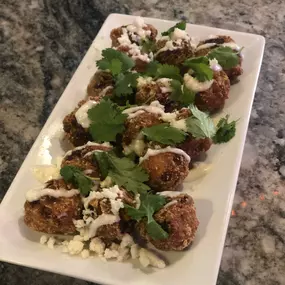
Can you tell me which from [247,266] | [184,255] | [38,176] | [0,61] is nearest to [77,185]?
[38,176]

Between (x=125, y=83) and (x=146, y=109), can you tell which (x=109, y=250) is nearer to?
(x=146, y=109)

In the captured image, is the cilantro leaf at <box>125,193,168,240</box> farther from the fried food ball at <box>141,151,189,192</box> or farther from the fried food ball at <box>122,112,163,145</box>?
the fried food ball at <box>122,112,163,145</box>

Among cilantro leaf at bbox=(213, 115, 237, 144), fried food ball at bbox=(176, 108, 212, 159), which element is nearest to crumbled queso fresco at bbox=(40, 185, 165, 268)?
fried food ball at bbox=(176, 108, 212, 159)

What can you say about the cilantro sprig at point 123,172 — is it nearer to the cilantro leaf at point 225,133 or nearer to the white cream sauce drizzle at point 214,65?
the cilantro leaf at point 225,133

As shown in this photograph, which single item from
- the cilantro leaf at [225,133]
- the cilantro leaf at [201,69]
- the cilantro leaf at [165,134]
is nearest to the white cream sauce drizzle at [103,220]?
the cilantro leaf at [165,134]

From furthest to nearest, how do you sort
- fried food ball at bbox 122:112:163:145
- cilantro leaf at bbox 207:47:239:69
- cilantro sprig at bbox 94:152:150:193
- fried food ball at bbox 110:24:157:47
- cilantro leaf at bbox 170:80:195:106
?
fried food ball at bbox 110:24:157:47 → cilantro leaf at bbox 207:47:239:69 → cilantro leaf at bbox 170:80:195:106 → fried food ball at bbox 122:112:163:145 → cilantro sprig at bbox 94:152:150:193
